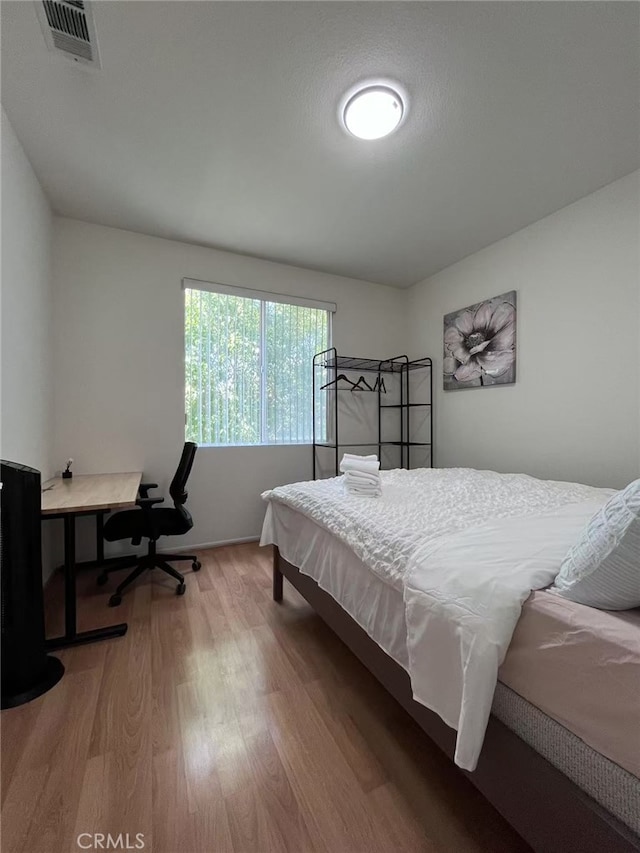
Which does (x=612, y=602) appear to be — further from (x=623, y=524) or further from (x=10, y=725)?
(x=10, y=725)

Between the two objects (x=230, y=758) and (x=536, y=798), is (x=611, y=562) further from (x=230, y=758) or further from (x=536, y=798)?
(x=230, y=758)

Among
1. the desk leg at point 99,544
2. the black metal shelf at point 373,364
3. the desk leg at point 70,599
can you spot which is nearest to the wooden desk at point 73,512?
the desk leg at point 70,599

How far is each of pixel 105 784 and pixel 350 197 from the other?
321 centimetres

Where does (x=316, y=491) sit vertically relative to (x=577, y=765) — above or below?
above

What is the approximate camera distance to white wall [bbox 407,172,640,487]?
219cm

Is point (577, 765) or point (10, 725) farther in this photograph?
point (10, 725)

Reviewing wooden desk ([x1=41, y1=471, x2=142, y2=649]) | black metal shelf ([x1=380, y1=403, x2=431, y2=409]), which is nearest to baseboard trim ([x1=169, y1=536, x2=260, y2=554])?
wooden desk ([x1=41, y1=471, x2=142, y2=649])

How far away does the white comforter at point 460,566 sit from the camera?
0.77 m

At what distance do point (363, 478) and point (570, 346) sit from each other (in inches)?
75.9

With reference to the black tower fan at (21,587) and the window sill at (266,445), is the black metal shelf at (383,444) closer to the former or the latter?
the window sill at (266,445)

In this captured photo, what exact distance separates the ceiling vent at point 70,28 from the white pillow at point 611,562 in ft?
7.86

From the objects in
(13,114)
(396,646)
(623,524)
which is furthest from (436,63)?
(396,646)

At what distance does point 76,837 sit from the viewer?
943mm

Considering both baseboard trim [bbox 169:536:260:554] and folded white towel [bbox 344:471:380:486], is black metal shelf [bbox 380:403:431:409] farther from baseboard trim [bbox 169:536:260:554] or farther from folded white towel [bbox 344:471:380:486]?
folded white towel [bbox 344:471:380:486]
